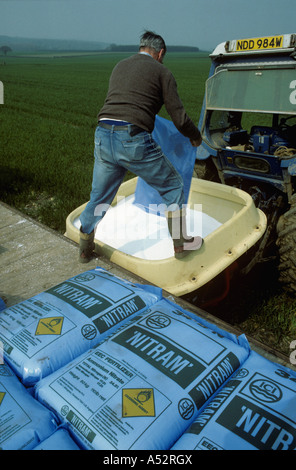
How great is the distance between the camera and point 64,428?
134cm

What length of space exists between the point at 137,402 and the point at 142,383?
8 cm

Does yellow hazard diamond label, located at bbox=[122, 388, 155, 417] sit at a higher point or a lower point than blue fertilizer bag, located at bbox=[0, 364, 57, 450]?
higher

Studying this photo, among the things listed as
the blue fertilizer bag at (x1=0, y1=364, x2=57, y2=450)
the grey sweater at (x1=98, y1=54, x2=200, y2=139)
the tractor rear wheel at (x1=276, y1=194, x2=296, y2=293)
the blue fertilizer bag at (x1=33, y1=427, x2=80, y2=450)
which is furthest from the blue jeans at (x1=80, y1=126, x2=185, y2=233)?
the blue fertilizer bag at (x1=33, y1=427, x2=80, y2=450)

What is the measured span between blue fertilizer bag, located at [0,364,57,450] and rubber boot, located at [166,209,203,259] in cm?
133

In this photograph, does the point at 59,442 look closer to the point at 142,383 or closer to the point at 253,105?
the point at 142,383

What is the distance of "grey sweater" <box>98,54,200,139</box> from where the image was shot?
2248 mm

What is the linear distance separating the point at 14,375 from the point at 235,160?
8.70ft

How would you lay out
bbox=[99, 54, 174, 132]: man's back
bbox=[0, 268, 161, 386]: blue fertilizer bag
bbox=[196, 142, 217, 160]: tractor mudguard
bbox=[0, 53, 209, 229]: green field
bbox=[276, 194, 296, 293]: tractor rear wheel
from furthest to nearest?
bbox=[0, 53, 209, 229]: green field → bbox=[196, 142, 217, 160]: tractor mudguard → bbox=[276, 194, 296, 293]: tractor rear wheel → bbox=[99, 54, 174, 132]: man's back → bbox=[0, 268, 161, 386]: blue fertilizer bag

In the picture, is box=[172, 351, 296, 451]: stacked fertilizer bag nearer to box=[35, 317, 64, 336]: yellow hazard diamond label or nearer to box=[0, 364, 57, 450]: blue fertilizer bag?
box=[0, 364, 57, 450]: blue fertilizer bag

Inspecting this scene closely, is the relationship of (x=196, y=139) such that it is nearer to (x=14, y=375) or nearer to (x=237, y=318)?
(x=237, y=318)

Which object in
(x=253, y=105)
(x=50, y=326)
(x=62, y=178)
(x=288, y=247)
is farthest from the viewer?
(x=62, y=178)

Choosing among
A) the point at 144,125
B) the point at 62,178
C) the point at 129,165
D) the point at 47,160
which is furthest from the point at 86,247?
the point at 47,160

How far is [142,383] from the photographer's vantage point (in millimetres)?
1380
